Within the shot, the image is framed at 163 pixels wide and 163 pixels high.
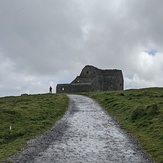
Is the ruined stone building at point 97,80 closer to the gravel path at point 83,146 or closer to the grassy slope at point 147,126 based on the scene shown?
the grassy slope at point 147,126

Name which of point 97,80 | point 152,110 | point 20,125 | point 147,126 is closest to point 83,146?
point 147,126

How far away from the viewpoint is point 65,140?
64.1 feet

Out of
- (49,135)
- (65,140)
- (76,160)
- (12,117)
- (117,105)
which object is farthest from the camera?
(117,105)

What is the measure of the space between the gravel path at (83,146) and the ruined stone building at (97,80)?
182 feet

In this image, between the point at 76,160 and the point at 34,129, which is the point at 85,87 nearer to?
the point at 34,129

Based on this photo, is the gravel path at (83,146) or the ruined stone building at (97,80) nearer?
the gravel path at (83,146)

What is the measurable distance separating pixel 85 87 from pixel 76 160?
6530cm

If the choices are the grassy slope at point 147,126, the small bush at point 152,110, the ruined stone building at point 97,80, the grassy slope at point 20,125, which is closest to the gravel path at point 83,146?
the grassy slope at point 147,126

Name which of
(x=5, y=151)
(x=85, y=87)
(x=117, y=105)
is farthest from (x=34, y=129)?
(x=85, y=87)

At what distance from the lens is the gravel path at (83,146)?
1488 cm

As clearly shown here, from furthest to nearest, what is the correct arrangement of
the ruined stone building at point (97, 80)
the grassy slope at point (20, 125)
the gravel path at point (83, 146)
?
the ruined stone building at point (97, 80) → the grassy slope at point (20, 125) → the gravel path at point (83, 146)

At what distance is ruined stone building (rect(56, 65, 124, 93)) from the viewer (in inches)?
3219

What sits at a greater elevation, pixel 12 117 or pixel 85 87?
pixel 85 87

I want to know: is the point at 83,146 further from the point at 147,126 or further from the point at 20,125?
the point at 20,125
